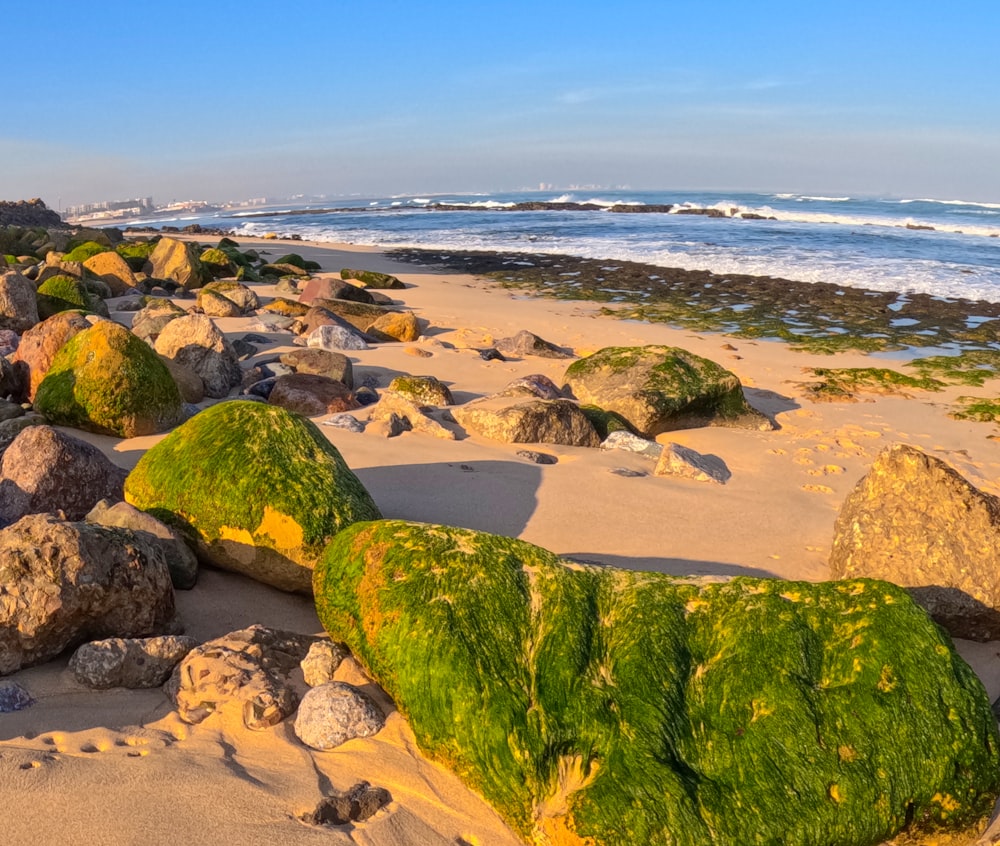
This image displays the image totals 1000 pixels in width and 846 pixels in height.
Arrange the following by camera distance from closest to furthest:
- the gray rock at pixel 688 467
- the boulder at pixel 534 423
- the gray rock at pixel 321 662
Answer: the gray rock at pixel 321 662
the gray rock at pixel 688 467
the boulder at pixel 534 423

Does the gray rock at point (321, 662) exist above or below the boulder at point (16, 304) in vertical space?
below

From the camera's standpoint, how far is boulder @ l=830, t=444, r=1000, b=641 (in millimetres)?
4148

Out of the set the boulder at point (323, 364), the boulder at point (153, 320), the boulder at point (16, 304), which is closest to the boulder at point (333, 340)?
the boulder at point (153, 320)

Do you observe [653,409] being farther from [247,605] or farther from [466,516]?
[247,605]

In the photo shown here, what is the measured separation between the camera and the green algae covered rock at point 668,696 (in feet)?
8.97

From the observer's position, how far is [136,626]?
3518mm

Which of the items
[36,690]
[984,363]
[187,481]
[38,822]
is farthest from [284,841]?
[984,363]

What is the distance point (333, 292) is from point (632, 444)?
329 inches

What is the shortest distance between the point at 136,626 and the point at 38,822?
1.14 meters

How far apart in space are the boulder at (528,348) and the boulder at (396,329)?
4.40 ft

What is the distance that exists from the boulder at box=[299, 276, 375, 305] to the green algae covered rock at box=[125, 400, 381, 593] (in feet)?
30.4

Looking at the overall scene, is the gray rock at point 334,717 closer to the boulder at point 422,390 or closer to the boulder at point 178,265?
the boulder at point 422,390

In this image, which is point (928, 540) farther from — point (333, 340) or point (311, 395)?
point (333, 340)

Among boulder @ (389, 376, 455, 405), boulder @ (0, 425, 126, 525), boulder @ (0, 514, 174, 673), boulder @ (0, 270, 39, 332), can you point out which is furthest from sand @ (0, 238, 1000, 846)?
boulder @ (0, 270, 39, 332)
